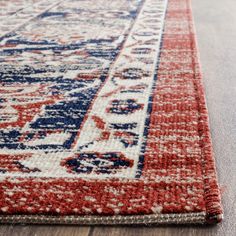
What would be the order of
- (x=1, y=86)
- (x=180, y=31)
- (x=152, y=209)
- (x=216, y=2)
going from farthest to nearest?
(x=216, y=2) < (x=180, y=31) < (x=1, y=86) < (x=152, y=209)

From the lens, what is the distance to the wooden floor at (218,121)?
59cm

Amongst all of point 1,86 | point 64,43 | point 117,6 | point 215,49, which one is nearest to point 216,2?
point 117,6

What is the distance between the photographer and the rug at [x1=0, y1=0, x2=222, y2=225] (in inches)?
24.3

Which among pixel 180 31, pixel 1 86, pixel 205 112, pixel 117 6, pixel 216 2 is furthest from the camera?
pixel 216 2

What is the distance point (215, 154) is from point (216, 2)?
198cm

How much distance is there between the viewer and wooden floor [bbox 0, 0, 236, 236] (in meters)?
0.59

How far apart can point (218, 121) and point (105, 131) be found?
10.5 inches

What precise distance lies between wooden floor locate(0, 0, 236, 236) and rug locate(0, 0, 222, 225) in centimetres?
1

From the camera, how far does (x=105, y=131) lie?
34.0 inches

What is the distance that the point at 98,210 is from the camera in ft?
1.99

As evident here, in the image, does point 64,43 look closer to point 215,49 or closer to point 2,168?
point 215,49

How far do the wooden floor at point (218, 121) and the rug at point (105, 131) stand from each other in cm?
1

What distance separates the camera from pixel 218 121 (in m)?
0.93

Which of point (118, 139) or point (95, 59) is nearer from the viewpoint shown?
point (118, 139)
